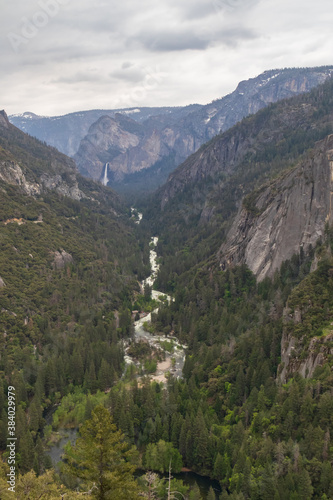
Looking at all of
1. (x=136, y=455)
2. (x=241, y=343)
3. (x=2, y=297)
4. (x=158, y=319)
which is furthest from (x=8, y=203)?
(x=136, y=455)

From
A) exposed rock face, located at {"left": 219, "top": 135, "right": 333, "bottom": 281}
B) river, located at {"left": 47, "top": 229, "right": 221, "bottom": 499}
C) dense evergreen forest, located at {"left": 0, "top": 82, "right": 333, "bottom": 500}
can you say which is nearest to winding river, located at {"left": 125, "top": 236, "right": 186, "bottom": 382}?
river, located at {"left": 47, "top": 229, "right": 221, "bottom": 499}

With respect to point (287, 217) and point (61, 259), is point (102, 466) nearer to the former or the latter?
point (287, 217)

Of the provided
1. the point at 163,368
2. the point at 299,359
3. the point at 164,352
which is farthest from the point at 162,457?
the point at 164,352

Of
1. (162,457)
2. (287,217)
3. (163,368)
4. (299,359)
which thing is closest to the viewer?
(162,457)

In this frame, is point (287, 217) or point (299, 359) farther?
point (287, 217)

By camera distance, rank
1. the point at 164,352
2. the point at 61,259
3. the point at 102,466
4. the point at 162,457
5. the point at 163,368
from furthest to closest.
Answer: the point at 61,259 → the point at 164,352 → the point at 163,368 → the point at 162,457 → the point at 102,466

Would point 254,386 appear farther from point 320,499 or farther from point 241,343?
point 320,499

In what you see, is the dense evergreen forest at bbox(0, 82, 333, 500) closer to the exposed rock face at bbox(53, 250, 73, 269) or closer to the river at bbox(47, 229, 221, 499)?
the exposed rock face at bbox(53, 250, 73, 269)
